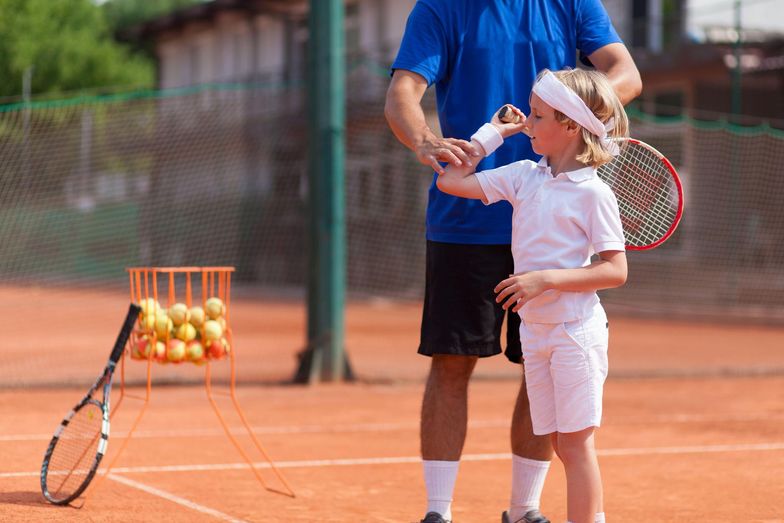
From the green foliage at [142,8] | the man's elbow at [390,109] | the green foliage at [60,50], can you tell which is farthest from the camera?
the green foliage at [142,8]

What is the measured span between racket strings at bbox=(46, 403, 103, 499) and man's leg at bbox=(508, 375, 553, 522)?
5.47ft

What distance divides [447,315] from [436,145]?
2.25ft

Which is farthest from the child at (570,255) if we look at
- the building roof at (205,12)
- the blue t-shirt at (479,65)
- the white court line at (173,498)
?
the building roof at (205,12)

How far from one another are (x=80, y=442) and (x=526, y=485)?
1919 mm

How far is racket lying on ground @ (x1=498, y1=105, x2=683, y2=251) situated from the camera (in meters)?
3.99

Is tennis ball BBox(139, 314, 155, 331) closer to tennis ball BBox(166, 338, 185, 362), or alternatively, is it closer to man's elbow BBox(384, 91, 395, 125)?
tennis ball BBox(166, 338, 185, 362)

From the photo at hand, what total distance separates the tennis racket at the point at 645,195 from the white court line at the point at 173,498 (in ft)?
6.10

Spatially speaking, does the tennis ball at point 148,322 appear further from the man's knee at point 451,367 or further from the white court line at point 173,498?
the man's knee at point 451,367

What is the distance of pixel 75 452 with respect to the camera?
5176 mm

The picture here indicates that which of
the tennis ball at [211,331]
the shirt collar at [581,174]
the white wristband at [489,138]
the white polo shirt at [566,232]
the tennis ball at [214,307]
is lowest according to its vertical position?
the tennis ball at [211,331]

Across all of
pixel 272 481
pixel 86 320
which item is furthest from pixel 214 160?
pixel 272 481

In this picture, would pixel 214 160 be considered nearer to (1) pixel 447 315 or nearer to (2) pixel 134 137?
(2) pixel 134 137

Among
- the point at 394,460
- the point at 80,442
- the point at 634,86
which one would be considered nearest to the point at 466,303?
the point at 634,86

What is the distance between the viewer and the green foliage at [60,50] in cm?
1927
